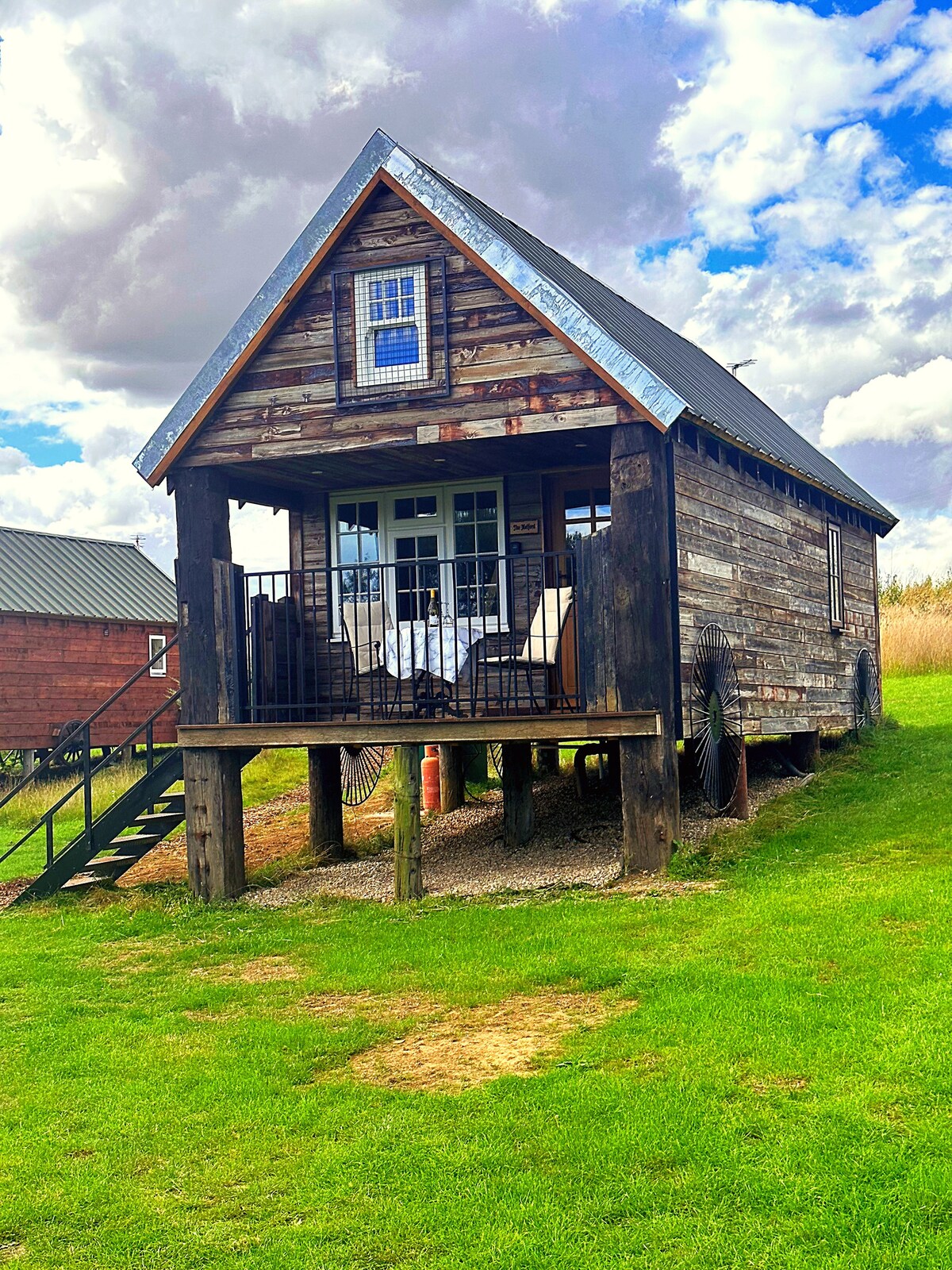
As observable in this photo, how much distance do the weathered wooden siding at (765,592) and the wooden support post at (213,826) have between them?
4.61 m

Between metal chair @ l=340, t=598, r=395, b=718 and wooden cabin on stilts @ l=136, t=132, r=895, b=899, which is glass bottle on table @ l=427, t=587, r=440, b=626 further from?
metal chair @ l=340, t=598, r=395, b=718

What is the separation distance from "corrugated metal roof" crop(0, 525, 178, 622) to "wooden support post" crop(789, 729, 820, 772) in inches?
726

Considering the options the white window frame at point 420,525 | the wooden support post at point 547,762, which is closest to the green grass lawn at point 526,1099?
the white window frame at point 420,525

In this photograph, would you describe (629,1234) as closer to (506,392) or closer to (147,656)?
(506,392)

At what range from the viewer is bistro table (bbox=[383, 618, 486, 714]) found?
12508 mm

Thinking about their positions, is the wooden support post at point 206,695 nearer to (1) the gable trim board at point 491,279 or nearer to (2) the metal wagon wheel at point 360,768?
(1) the gable trim board at point 491,279

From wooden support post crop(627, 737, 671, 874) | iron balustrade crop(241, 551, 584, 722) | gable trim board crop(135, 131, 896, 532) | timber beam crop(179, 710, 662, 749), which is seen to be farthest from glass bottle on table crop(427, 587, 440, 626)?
wooden support post crop(627, 737, 671, 874)

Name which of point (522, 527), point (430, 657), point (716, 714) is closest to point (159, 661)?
point (522, 527)

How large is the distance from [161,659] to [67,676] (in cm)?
297

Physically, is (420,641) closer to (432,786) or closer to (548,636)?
(548,636)

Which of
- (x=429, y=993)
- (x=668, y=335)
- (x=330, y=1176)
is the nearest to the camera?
(x=330, y=1176)

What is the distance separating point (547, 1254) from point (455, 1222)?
470 millimetres

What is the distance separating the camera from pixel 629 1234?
528cm

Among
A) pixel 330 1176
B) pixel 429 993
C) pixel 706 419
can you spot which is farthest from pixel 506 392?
pixel 330 1176
